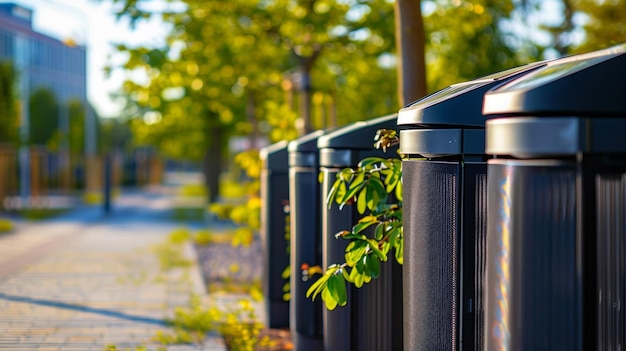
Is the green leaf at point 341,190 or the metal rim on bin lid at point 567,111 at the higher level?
the metal rim on bin lid at point 567,111

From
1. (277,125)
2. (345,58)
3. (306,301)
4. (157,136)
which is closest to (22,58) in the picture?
(157,136)

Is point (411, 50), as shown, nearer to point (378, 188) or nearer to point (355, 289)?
point (355, 289)

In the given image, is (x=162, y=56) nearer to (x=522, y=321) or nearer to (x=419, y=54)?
(x=419, y=54)

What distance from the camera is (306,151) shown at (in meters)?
6.39

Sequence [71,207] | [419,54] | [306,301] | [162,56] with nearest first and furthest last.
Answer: [306,301] < [419,54] < [162,56] < [71,207]

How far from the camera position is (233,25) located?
1429 cm

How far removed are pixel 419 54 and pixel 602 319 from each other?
4.43 metres

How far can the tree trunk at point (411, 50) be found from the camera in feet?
22.5

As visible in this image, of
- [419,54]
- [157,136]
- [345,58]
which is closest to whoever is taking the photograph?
[419,54]

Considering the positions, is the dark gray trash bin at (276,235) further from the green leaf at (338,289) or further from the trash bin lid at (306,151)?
the green leaf at (338,289)

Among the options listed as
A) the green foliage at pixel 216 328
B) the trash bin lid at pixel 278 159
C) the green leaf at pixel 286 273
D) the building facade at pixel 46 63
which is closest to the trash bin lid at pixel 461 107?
the green foliage at pixel 216 328

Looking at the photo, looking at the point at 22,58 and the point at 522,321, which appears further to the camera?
the point at 22,58

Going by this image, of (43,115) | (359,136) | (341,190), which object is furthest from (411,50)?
(43,115)

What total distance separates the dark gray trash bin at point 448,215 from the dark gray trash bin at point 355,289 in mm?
1105
